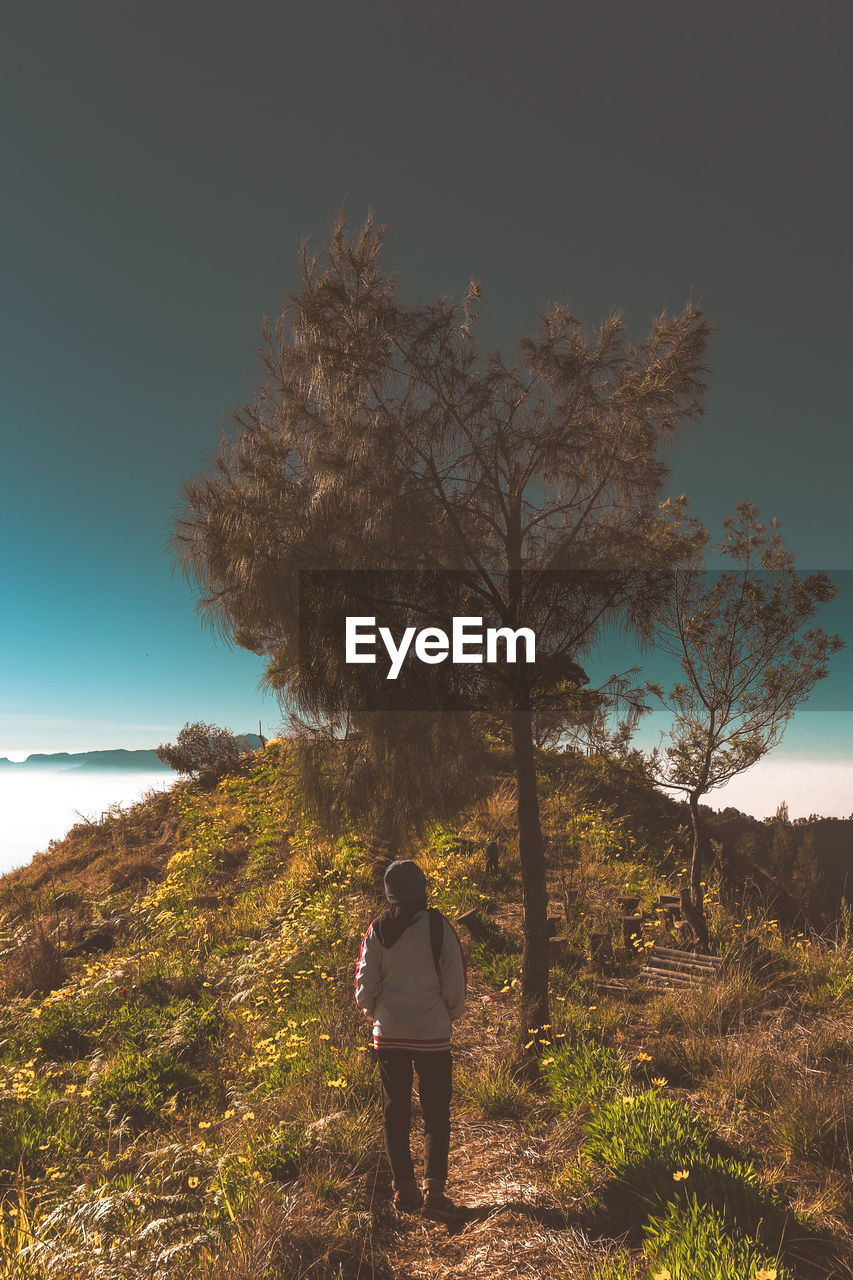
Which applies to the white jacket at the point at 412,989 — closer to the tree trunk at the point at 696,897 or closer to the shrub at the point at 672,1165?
the shrub at the point at 672,1165

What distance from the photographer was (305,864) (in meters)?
11.9

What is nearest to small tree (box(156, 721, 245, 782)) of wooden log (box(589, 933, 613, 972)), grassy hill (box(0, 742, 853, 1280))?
grassy hill (box(0, 742, 853, 1280))

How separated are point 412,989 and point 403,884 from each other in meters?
0.59

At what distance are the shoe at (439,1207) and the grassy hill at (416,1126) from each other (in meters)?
0.10

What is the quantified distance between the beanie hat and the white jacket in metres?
0.16

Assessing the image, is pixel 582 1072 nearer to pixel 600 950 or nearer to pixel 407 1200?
pixel 407 1200

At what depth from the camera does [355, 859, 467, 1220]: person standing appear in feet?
11.8

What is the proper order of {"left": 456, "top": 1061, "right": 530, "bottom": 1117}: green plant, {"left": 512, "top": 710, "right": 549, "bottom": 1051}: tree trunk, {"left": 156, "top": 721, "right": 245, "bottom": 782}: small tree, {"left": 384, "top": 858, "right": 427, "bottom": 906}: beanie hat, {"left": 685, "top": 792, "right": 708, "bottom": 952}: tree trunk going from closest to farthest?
1. {"left": 384, "top": 858, "right": 427, "bottom": 906}: beanie hat
2. {"left": 456, "top": 1061, "right": 530, "bottom": 1117}: green plant
3. {"left": 512, "top": 710, "right": 549, "bottom": 1051}: tree trunk
4. {"left": 685, "top": 792, "right": 708, "bottom": 952}: tree trunk
5. {"left": 156, "top": 721, "right": 245, "bottom": 782}: small tree

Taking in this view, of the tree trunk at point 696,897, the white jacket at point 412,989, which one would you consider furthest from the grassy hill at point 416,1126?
the white jacket at point 412,989

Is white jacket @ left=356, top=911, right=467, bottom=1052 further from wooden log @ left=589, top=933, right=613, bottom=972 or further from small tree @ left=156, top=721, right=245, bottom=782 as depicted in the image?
small tree @ left=156, top=721, right=245, bottom=782

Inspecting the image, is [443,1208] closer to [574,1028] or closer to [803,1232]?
[803,1232]

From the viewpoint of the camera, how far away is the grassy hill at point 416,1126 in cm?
305

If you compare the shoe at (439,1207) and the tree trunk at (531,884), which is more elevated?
the tree trunk at (531,884)

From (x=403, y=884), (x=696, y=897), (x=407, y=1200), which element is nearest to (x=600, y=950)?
(x=696, y=897)
